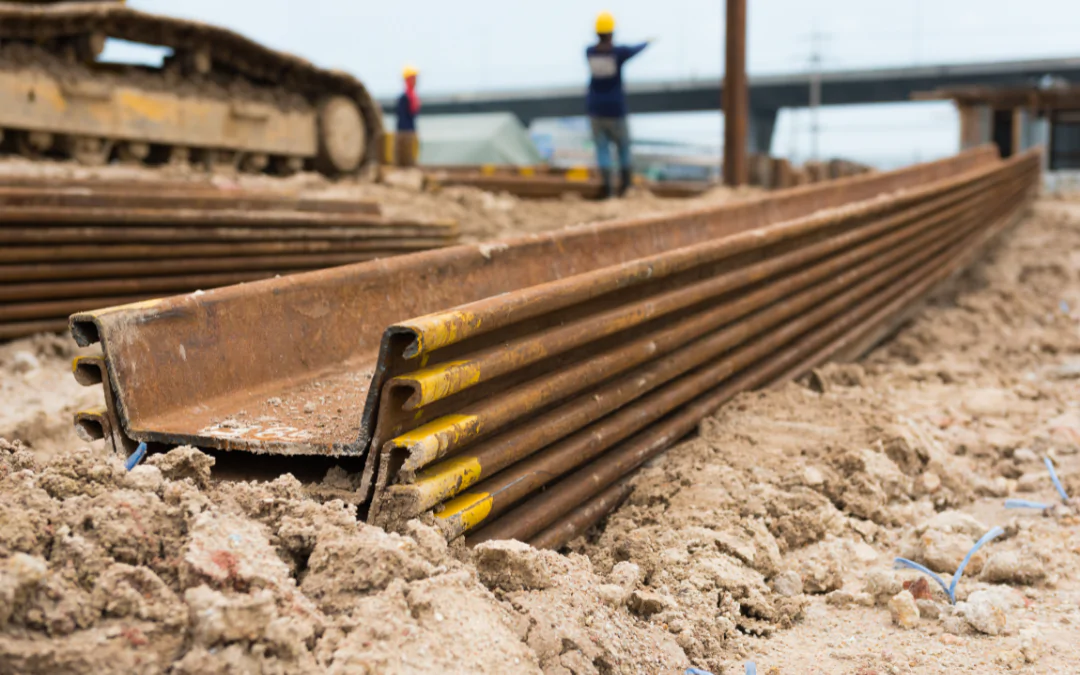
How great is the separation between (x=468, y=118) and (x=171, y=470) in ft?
125

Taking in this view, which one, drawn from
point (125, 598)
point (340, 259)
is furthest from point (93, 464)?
point (340, 259)

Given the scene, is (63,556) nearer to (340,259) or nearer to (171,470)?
(171,470)

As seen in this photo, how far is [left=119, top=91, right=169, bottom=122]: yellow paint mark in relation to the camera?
9.11m

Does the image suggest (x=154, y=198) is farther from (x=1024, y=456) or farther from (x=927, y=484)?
(x=1024, y=456)

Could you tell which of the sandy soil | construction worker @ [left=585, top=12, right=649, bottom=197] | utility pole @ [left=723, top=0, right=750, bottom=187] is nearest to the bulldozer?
the sandy soil

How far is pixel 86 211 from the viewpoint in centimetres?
561

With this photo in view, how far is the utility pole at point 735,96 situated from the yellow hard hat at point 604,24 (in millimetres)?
1502

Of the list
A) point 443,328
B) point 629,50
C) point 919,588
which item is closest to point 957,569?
point 919,588

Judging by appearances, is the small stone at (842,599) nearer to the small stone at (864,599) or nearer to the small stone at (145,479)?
the small stone at (864,599)

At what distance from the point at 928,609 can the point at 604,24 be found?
33.9 feet

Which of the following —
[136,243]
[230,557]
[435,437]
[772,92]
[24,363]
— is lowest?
[24,363]

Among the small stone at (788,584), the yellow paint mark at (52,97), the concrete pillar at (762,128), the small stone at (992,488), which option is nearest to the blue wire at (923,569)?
the small stone at (788,584)

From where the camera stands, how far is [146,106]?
9320 mm

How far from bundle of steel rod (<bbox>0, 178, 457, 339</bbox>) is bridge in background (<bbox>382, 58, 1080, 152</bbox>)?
35.3 metres
